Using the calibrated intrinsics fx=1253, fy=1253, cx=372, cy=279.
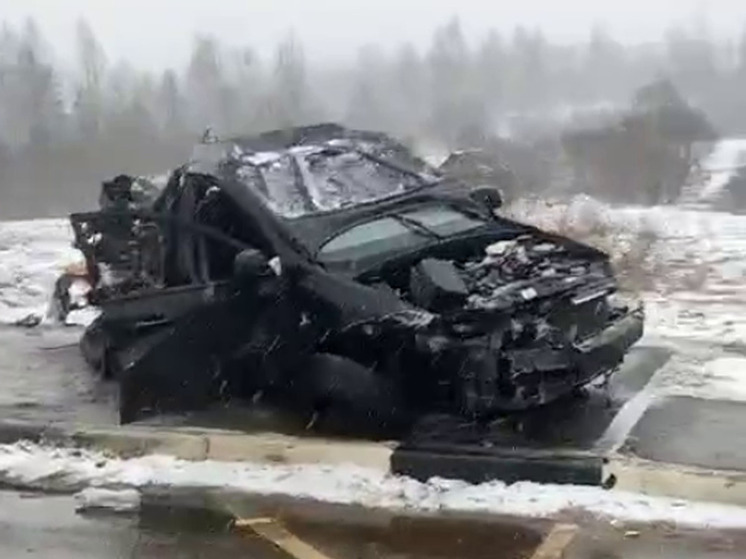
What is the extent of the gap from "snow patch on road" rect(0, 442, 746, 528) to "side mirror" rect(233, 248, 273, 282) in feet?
3.81

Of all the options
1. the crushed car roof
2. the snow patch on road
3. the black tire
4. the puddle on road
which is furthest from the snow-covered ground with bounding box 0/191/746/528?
the crushed car roof

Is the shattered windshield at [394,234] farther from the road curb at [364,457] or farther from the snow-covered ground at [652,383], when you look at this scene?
the snow-covered ground at [652,383]

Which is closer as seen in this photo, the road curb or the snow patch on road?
the snow patch on road

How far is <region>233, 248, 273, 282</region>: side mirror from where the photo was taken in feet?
25.5

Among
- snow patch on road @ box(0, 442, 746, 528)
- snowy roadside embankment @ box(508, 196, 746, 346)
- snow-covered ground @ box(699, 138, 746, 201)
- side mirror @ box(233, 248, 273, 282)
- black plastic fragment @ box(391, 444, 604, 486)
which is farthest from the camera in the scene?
snow-covered ground @ box(699, 138, 746, 201)

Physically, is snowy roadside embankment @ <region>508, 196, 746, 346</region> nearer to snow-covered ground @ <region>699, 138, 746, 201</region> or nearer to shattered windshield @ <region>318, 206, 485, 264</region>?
shattered windshield @ <region>318, 206, 485, 264</region>

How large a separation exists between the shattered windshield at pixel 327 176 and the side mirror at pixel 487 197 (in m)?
0.33

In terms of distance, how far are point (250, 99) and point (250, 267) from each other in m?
49.5

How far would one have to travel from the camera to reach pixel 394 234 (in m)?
8.21

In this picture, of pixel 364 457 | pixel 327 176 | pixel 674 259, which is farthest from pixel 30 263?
pixel 364 457

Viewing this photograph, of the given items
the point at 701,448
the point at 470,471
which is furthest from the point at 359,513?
the point at 701,448

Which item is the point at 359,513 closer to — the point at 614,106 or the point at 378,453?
the point at 378,453

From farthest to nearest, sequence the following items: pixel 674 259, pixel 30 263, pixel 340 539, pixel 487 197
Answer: pixel 30 263 → pixel 674 259 → pixel 487 197 → pixel 340 539

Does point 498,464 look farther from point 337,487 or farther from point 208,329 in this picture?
point 208,329
